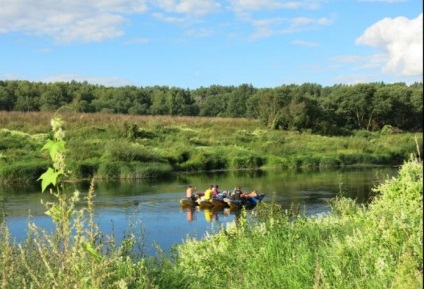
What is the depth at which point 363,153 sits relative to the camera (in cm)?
4872

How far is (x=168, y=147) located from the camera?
45.7 meters

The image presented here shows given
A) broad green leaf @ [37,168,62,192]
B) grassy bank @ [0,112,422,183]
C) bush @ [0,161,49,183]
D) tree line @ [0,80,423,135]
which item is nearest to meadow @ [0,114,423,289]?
broad green leaf @ [37,168,62,192]

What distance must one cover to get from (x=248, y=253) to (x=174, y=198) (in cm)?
1973

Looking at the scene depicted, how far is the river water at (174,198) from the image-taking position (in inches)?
738

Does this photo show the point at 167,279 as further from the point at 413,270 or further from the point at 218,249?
the point at 413,270

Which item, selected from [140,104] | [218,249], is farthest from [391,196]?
[140,104]

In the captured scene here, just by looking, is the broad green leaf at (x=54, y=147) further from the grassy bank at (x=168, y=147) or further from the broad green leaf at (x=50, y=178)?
the grassy bank at (x=168, y=147)

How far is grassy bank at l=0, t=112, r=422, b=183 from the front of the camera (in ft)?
120

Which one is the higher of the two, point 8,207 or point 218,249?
point 218,249

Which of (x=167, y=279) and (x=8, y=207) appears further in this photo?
(x=8, y=207)

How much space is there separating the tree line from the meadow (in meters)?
48.0

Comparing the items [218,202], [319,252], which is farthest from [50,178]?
[218,202]

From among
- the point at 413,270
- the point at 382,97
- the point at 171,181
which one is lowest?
the point at 171,181

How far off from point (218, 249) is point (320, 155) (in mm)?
39869
